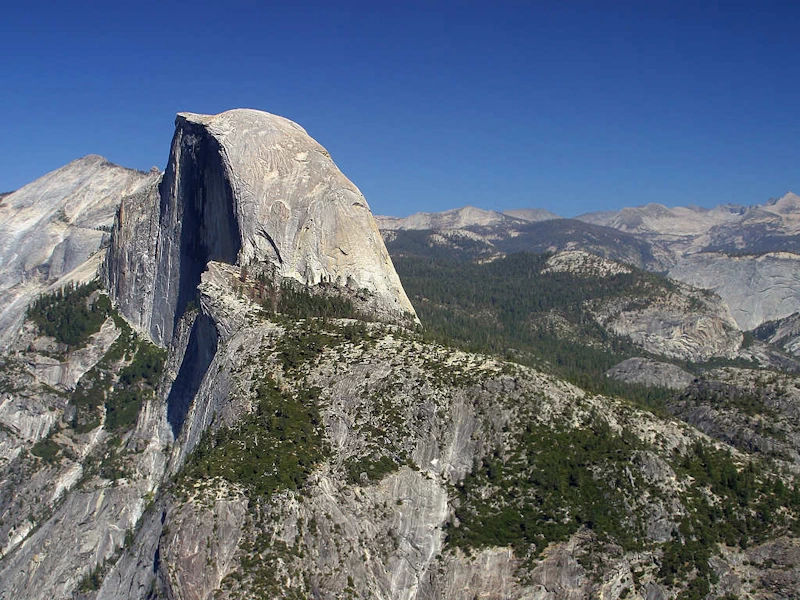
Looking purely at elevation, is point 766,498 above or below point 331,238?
below

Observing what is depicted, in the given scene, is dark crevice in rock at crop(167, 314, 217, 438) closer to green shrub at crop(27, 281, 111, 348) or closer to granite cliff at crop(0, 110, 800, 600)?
granite cliff at crop(0, 110, 800, 600)

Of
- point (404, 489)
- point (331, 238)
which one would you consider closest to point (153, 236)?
point (331, 238)

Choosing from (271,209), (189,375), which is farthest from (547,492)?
(271,209)

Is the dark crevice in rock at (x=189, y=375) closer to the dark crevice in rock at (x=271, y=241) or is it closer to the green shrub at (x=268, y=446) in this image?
the dark crevice in rock at (x=271, y=241)

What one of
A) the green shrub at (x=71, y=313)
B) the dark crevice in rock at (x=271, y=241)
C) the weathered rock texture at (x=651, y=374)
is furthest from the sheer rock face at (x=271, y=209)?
the weathered rock texture at (x=651, y=374)

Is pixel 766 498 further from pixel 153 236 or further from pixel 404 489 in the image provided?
pixel 153 236

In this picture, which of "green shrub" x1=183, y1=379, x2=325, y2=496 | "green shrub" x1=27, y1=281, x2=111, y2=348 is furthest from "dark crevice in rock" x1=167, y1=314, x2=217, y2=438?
"green shrub" x1=27, y1=281, x2=111, y2=348
